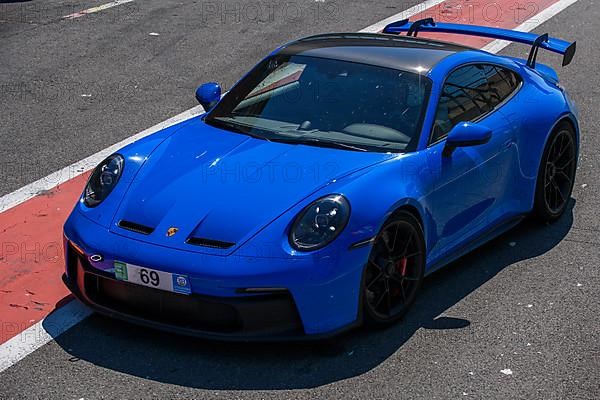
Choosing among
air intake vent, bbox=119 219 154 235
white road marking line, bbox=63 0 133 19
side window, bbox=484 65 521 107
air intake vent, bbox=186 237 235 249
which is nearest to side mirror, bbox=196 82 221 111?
air intake vent, bbox=119 219 154 235

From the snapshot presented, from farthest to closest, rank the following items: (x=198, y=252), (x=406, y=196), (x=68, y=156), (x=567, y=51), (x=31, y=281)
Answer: (x=68, y=156) → (x=567, y=51) → (x=31, y=281) → (x=406, y=196) → (x=198, y=252)

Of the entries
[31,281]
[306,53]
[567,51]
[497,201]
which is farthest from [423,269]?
[567,51]

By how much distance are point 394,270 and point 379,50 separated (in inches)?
64.8

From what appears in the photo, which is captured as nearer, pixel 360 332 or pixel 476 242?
pixel 360 332

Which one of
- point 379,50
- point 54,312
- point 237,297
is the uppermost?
point 379,50

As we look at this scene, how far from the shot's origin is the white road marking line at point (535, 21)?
12441 mm

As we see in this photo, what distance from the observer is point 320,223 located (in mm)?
5426

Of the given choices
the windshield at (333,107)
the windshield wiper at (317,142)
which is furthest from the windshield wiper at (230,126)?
the windshield wiper at (317,142)

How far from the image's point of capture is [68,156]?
8.72 m

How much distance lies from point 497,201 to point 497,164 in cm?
25

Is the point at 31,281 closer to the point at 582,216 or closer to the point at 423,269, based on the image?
the point at 423,269

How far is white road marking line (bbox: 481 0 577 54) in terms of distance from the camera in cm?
1244

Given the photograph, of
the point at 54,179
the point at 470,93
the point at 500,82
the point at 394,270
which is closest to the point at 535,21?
the point at 500,82

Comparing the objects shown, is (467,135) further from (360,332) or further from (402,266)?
(360,332)
